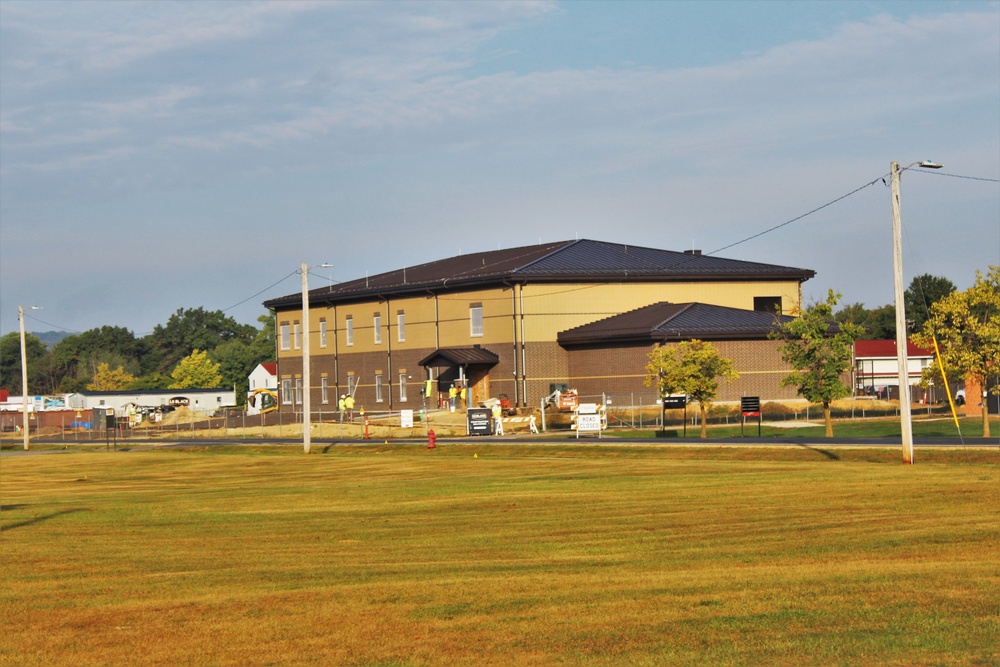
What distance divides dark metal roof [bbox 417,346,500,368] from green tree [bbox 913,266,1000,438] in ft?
125

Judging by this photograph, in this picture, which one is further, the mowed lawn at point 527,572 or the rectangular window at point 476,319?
the rectangular window at point 476,319

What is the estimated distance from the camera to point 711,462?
4125 centimetres

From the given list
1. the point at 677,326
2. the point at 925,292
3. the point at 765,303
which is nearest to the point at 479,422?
the point at 677,326

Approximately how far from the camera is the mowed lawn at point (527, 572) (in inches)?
528

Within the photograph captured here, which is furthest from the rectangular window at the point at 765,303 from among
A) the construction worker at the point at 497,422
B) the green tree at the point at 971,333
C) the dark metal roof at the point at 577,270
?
the green tree at the point at 971,333

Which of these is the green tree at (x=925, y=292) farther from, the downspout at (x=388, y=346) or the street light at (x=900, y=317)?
the street light at (x=900, y=317)

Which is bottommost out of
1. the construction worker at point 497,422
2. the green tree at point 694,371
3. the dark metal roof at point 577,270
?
the construction worker at point 497,422

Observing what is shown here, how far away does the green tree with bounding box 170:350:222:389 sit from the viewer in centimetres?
18350

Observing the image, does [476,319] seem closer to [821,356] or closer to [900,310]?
[821,356]

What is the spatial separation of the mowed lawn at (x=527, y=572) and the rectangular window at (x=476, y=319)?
171ft

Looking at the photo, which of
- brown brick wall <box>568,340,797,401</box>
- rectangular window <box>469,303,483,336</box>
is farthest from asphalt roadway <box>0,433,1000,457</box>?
rectangular window <box>469,303,483,336</box>

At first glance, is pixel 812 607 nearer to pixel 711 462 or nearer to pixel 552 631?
pixel 552 631

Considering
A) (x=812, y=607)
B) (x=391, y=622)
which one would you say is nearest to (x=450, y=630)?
(x=391, y=622)

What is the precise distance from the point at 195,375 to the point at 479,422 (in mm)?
125860
